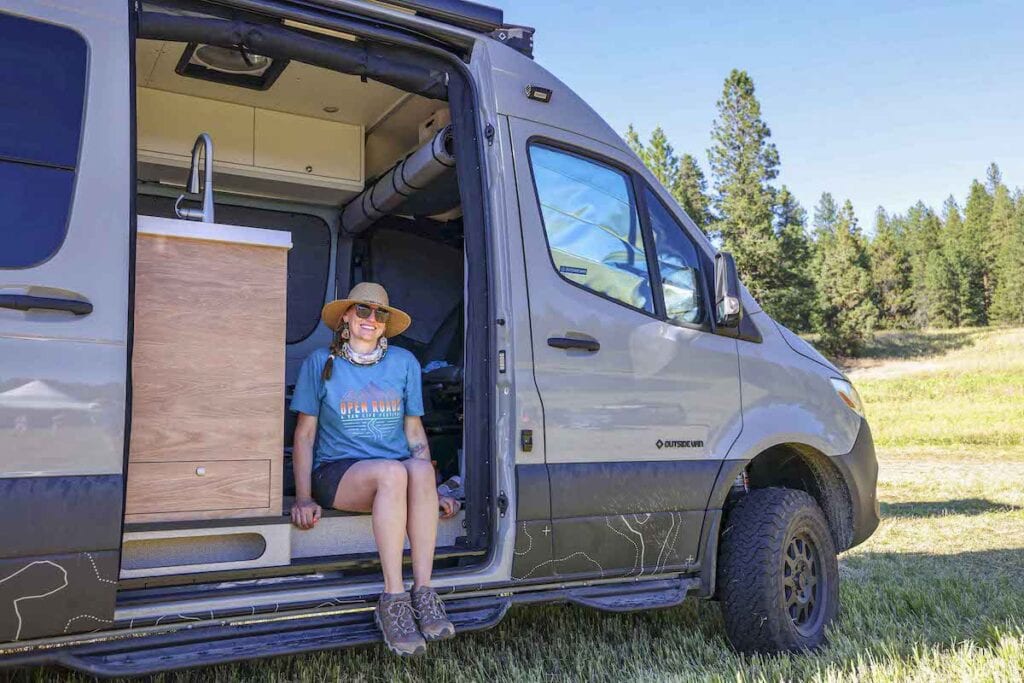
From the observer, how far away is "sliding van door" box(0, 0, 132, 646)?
254 cm

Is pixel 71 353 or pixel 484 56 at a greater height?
pixel 484 56

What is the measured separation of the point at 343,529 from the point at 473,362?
0.79 m

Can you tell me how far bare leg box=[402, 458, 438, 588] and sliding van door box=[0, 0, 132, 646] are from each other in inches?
42.4

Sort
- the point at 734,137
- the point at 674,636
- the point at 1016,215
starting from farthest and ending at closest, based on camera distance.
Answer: the point at 1016,215 → the point at 734,137 → the point at 674,636

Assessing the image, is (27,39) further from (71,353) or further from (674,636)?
(674,636)

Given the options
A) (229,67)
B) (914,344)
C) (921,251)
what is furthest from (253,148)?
(921,251)

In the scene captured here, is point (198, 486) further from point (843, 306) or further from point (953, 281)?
point (953, 281)

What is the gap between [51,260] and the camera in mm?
2641

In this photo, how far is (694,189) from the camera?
40938 mm

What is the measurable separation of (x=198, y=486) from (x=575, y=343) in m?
1.49

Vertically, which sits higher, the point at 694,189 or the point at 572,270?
the point at 694,189

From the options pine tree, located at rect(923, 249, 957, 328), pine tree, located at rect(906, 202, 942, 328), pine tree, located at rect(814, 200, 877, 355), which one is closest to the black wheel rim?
pine tree, located at rect(814, 200, 877, 355)

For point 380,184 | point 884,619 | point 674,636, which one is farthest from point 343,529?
point 884,619


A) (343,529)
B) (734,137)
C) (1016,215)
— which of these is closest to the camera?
(343,529)
